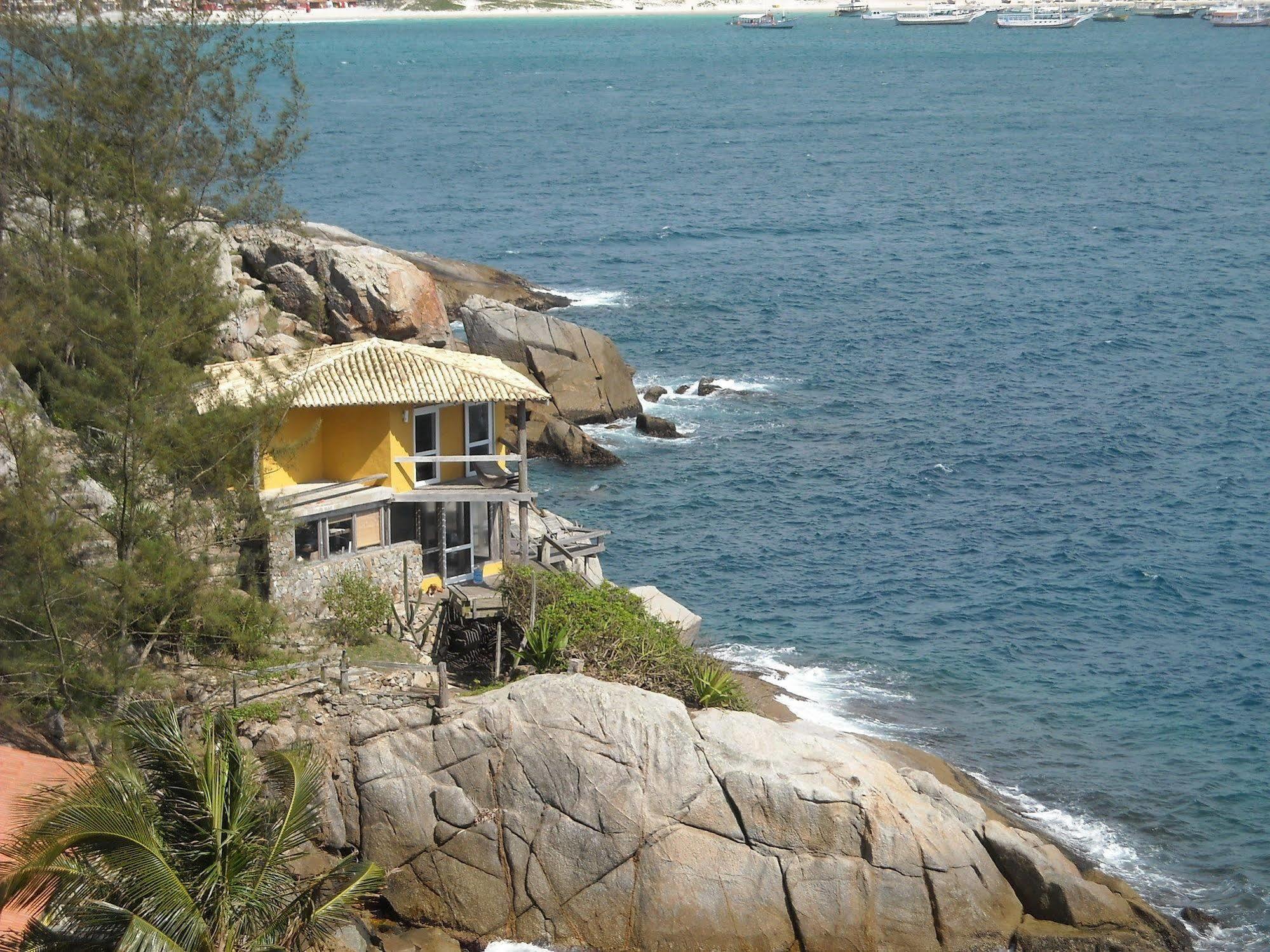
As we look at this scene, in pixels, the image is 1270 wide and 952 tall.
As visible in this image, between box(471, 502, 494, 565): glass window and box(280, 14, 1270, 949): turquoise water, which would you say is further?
box(280, 14, 1270, 949): turquoise water

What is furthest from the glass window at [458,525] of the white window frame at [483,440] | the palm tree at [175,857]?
the palm tree at [175,857]

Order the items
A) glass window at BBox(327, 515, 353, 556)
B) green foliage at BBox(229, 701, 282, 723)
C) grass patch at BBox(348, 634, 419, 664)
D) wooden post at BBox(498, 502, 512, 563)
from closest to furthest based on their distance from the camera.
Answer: green foliage at BBox(229, 701, 282, 723) → grass patch at BBox(348, 634, 419, 664) → glass window at BBox(327, 515, 353, 556) → wooden post at BBox(498, 502, 512, 563)

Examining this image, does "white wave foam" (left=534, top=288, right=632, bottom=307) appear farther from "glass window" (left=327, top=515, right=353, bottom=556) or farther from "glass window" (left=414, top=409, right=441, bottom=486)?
"glass window" (left=327, top=515, right=353, bottom=556)

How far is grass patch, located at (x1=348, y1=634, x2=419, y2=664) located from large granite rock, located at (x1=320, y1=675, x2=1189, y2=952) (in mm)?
3024

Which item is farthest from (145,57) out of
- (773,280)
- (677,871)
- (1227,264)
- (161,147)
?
(1227,264)

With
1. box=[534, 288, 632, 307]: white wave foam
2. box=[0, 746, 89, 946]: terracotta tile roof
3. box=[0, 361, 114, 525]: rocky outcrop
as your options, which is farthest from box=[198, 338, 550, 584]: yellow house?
box=[534, 288, 632, 307]: white wave foam

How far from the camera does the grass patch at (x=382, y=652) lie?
3144cm

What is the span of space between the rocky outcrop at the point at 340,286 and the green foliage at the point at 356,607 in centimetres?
2412

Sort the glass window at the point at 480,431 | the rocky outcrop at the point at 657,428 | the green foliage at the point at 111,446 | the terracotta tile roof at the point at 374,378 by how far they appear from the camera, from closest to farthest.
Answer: the green foliage at the point at 111,446
the terracotta tile roof at the point at 374,378
the glass window at the point at 480,431
the rocky outcrop at the point at 657,428

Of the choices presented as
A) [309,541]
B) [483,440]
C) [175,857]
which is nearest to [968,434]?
[483,440]

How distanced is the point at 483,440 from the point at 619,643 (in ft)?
24.1

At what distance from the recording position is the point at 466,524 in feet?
115

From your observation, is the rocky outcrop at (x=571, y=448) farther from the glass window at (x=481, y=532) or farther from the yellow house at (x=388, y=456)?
the glass window at (x=481, y=532)

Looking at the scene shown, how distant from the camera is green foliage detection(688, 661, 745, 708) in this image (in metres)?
30.7
